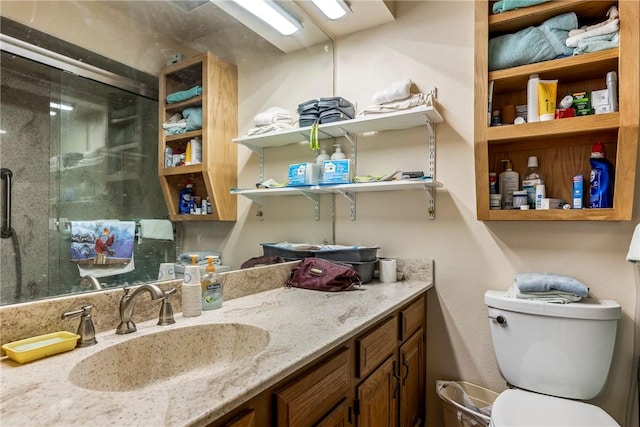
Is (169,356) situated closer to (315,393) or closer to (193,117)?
(315,393)

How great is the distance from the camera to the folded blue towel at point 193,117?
1505mm

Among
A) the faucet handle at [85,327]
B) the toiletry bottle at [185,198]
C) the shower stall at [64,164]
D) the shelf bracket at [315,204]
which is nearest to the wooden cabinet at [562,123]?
the shelf bracket at [315,204]

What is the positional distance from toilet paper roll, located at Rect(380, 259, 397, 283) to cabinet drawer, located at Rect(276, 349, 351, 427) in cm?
85

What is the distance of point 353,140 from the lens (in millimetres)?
2131

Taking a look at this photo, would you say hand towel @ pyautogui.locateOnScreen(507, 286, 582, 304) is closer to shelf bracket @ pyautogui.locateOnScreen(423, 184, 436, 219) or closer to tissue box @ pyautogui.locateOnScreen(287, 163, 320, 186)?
shelf bracket @ pyautogui.locateOnScreen(423, 184, 436, 219)

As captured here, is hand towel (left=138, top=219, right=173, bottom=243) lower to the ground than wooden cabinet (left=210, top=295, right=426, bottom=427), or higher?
higher

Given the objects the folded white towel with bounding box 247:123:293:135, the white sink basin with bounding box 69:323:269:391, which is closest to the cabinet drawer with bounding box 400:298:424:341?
the white sink basin with bounding box 69:323:269:391

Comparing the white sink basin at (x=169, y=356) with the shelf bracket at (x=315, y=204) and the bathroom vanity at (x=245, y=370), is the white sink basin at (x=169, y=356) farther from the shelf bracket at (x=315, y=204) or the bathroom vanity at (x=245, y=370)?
the shelf bracket at (x=315, y=204)

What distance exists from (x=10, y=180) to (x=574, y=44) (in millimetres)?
2104

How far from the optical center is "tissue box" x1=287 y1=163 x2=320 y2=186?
198 cm

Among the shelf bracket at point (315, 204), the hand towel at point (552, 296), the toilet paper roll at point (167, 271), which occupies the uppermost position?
the shelf bracket at point (315, 204)

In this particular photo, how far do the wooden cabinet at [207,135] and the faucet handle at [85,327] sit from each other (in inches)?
20.6

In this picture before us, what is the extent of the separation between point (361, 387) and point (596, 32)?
1670 mm

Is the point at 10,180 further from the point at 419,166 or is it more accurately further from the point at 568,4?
the point at 568,4
